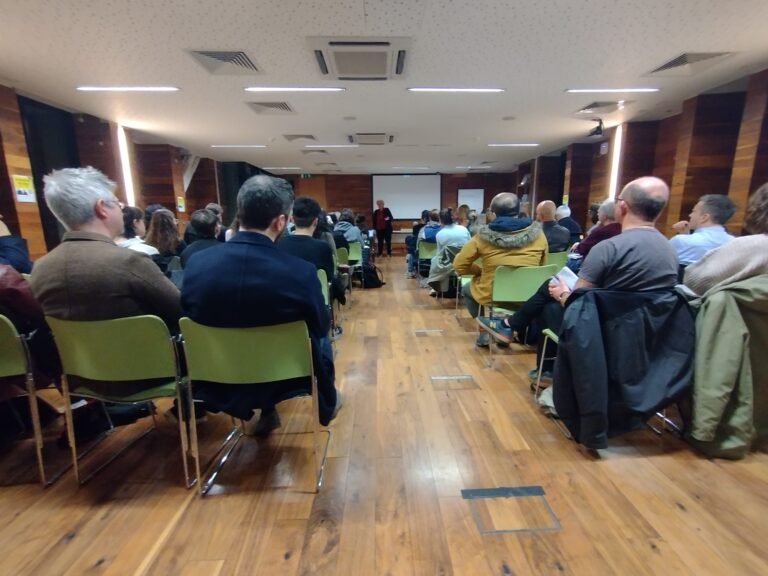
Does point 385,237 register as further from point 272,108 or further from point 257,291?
point 257,291

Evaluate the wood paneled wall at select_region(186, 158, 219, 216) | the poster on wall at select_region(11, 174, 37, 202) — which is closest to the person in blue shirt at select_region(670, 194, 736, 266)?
the poster on wall at select_region(11, 174, 37, 202)

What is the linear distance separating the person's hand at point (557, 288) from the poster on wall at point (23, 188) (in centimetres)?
497

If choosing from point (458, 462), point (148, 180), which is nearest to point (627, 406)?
point (458, 462)

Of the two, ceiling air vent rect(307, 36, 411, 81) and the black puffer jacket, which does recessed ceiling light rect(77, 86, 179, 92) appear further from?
the black puffer jacket

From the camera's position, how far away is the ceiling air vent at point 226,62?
3.12 metres

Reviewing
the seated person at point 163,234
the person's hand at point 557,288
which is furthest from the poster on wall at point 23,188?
the person's hand at point 557,288

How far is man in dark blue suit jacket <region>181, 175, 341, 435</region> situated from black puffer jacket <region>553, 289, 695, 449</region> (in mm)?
1183

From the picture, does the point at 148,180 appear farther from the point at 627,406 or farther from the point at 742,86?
the point at 742,86

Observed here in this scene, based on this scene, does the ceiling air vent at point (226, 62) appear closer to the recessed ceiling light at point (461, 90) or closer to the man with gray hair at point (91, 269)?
the recessed ceiling light at point (461, 90)

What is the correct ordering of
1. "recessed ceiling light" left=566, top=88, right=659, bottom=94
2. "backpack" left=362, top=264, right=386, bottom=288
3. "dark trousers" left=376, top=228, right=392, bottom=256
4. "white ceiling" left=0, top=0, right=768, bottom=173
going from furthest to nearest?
"dark trousers" left=376, top=228, right=392, bottom=256 → "backpack" left=362, top=264, right=386, bottom=288 → "recessed ceiling light" left=566, top=88, right=659, bottom=94 → "white ceiling" left=0, top=0, right=768, bottom=173

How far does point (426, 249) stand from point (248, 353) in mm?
4411

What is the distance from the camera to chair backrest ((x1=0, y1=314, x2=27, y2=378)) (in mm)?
1538

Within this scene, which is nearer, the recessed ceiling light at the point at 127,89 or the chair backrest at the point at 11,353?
the chair backrest at the point at 11,353

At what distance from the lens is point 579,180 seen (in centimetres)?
800
